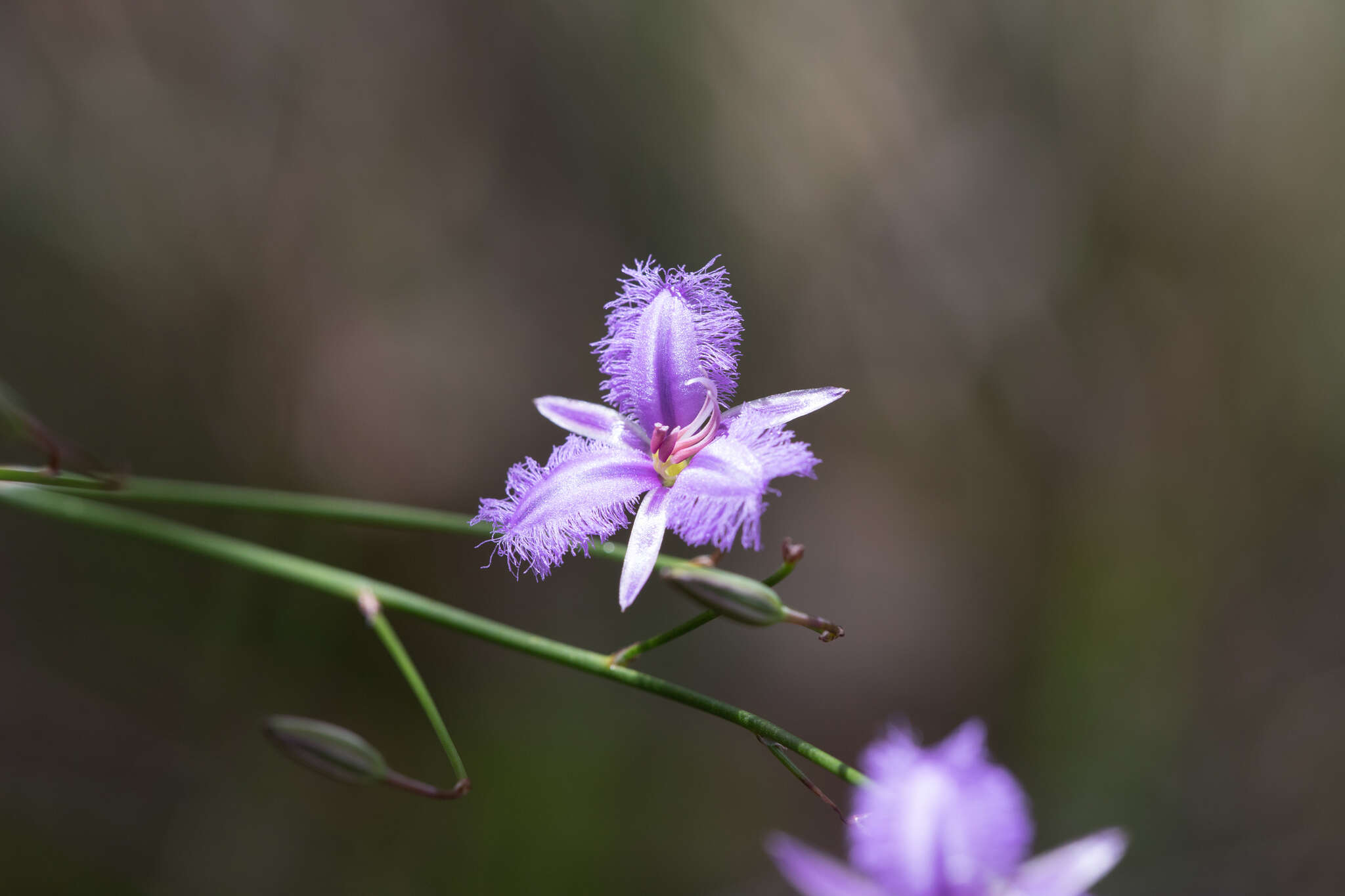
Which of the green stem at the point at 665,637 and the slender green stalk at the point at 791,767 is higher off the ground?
the green stem at the point at 665,637

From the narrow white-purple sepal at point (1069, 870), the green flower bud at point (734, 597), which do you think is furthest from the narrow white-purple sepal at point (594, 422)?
the narrow white-purple sepal at point (1069, 870)

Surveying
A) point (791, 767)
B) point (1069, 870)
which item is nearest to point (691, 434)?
point (791, 767)

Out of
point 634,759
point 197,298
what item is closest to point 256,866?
point 634,759

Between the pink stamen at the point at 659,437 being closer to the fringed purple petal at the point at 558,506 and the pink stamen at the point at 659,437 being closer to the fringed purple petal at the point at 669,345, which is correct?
the fringed purple petal at the point at 669,345

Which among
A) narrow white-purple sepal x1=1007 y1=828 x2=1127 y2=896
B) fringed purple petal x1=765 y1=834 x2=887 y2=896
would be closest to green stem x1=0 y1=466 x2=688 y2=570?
fringed purple petal x1=765 y1=834 x2=887 y2=896

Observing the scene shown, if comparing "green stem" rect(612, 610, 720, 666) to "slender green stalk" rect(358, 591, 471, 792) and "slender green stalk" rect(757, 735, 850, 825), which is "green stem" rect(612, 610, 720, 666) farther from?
"slender green stalk" rect(358, 591, 471, 792)

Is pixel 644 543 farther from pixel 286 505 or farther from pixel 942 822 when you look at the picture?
pixel 286 505

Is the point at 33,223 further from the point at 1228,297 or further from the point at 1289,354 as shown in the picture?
the point at 1289,354
